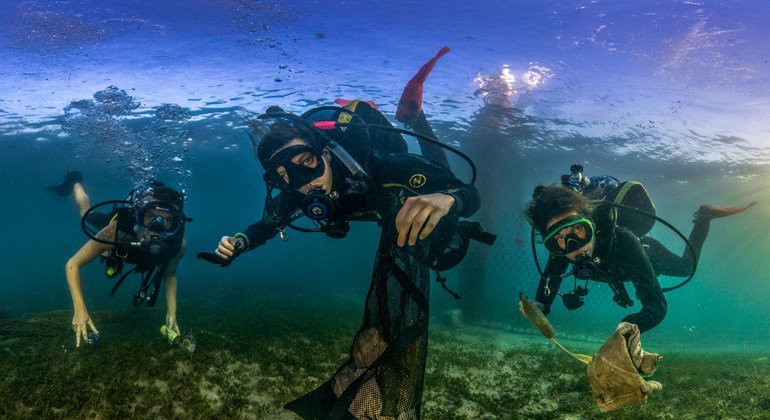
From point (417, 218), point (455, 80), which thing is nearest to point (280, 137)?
point (417, 218)

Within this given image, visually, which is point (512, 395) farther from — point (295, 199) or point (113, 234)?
point (113, 234)

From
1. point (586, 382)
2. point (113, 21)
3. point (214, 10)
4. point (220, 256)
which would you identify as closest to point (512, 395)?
point (586, 382)

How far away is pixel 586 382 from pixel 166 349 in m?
8.13

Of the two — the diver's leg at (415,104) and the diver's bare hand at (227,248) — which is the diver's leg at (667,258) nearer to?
the diver's leg at (415,104)

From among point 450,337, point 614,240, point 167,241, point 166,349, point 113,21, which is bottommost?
point 450,337

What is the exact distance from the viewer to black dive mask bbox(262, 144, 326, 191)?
3909 millimetres

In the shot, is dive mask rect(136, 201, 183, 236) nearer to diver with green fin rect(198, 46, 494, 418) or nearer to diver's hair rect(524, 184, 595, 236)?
diver with green fin rect(198, 46, 494, 418)

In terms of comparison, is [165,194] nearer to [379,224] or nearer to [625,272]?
[379,224]

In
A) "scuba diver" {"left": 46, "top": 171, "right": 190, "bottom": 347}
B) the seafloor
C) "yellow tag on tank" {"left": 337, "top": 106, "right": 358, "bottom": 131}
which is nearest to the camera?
"yellow tag on tank" {"left": 337, "top": 106, "right": 358, "bottom": 131}

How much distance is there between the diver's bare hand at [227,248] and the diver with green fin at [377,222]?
0.01 m

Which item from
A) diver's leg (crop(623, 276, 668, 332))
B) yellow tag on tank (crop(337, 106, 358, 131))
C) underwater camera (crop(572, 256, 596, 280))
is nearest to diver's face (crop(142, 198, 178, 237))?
yellow tag on tank (crop(337, 106, 358, 131))

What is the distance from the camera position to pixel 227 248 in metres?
3.33

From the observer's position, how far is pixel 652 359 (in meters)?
2.67

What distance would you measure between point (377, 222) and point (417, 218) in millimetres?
1677
